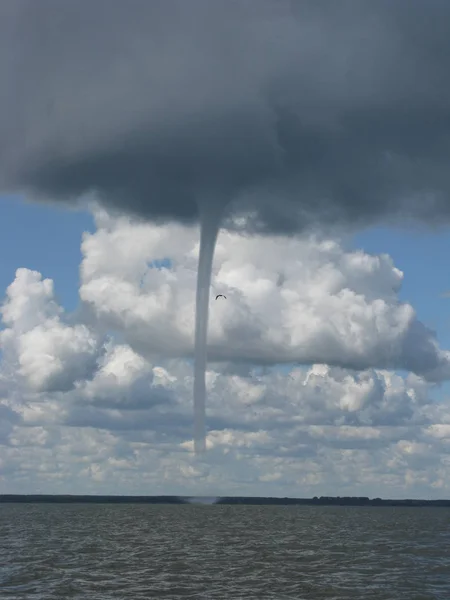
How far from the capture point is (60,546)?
97.6 metres

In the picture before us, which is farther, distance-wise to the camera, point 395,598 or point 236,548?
point 236,548

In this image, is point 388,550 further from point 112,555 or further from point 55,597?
point 55,597

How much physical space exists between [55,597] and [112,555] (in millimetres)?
31270

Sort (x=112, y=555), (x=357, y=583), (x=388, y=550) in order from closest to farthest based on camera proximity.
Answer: (x=357, y=583) → (x=112, y=555) → (x=388, y=550)

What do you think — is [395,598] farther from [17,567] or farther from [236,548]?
[236,548]

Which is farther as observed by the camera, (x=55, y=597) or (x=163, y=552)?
(x=163, y=552)

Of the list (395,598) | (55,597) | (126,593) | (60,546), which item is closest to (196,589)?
(126,593)

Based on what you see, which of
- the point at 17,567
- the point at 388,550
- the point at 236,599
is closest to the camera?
the point at 236,599

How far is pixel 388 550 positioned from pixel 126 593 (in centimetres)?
4927

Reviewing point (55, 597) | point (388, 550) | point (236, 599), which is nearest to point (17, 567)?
point (55, 597)

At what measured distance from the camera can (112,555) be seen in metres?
82.6

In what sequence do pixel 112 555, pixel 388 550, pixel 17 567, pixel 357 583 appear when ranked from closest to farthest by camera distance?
pixel 357 583, pixel 17 567, pixel 112 555, pixel 388 550

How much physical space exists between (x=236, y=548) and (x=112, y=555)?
1794 centimetres

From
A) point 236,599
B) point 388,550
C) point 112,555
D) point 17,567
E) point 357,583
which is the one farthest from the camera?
point 388,550
